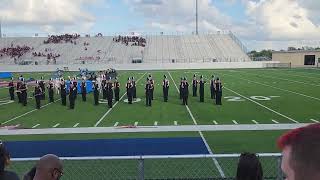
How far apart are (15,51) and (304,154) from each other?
79.0 metres

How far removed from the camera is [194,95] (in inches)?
948

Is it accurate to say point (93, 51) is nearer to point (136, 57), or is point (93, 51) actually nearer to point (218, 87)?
point (136, 57)

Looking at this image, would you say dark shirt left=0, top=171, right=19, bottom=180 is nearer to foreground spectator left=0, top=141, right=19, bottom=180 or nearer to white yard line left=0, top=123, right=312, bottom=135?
foreground spectator left=0, top=141, right=19, bottom=180

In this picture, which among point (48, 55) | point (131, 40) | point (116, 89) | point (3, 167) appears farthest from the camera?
point (131, 40)

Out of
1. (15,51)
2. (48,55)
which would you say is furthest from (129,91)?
(15,51)

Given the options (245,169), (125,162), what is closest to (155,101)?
(125,162)

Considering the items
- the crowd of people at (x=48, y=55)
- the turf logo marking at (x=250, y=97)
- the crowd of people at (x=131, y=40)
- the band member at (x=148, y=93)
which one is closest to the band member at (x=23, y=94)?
the band member at (x=148, y=93)

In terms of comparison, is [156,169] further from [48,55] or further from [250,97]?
[48,55]

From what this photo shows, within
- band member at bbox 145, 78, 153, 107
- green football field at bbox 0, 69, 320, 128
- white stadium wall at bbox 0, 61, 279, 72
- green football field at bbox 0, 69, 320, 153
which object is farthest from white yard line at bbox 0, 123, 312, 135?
white stadium wall at bbox 0, 61, 279, 72

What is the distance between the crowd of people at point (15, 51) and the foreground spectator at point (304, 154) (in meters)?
77.4

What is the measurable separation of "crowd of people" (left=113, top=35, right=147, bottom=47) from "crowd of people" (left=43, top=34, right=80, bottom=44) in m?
7.03

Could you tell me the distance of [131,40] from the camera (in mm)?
81750

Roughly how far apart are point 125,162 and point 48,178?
19.7 ft

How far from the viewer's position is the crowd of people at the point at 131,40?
8005cm
